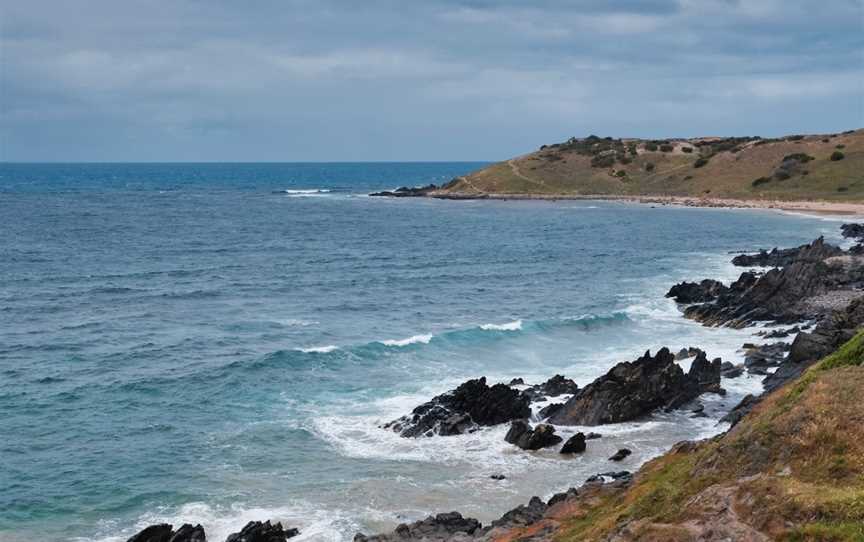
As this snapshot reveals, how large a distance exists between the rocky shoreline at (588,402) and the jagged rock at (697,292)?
6.54 m

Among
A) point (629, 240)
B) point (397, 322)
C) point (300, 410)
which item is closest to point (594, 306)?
point (397, 322)

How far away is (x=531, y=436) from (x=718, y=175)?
149m

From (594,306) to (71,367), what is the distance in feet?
123

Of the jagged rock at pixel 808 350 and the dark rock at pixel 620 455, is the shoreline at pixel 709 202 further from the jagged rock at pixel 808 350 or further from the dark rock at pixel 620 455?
the dark rock at pixel 620 455

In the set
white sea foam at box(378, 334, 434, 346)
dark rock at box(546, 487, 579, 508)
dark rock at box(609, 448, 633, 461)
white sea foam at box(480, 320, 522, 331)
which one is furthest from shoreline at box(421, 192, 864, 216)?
dark rock at box(546, 487, 579, 508)

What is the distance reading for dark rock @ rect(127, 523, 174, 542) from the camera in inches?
1055

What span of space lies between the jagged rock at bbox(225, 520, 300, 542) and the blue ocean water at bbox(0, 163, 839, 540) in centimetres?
162

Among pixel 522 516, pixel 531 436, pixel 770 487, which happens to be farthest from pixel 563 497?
pixel 770 487

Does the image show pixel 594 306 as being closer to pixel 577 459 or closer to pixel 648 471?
pixel 577 459

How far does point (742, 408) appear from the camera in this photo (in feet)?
124

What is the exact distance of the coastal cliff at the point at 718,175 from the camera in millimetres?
157650

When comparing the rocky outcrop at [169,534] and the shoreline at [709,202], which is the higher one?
the shoreline at [709,202]

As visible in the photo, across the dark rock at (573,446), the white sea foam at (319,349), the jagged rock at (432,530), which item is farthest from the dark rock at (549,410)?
the white sea foam at (319,349)

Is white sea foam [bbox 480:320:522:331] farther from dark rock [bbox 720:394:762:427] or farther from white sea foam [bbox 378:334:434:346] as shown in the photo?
dark rock [bbox 720:394:762:427]
